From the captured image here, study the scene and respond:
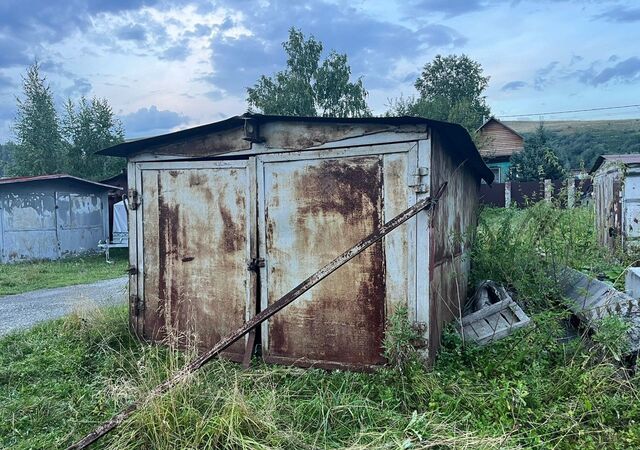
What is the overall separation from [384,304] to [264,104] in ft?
78.3

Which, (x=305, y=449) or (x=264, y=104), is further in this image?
(x=264, y=104)

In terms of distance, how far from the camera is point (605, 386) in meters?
3.38

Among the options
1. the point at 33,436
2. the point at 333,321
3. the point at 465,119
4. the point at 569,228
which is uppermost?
the point at 465,119

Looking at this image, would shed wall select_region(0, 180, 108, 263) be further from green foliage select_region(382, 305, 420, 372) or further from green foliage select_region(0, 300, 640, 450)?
green foliage select_region(382, 305, 420, 372)

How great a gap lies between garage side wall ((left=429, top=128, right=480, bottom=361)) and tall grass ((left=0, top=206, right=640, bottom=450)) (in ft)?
1.30

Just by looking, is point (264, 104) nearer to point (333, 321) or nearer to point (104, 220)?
point (104, 220)

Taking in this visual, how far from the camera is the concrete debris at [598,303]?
3.81 m

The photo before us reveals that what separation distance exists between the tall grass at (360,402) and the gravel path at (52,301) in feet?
7.45

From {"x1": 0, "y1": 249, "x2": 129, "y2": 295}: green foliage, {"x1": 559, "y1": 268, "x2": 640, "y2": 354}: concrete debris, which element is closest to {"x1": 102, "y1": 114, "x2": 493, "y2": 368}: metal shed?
{"x1": 559, "y1": 268, "x2": 640, "y2": 354}: concrete debris

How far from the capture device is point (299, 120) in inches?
166

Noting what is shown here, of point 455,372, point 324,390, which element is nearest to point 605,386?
point 455,372

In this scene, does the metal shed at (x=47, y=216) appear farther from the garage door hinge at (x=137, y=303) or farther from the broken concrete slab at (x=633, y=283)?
the broken concrete slab at (x=633, y=283)

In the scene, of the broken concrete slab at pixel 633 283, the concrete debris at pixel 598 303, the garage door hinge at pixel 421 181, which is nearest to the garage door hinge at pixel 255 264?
the garage door hinge at pixel 421 181

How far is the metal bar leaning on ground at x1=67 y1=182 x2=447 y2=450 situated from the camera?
2.86 metres
